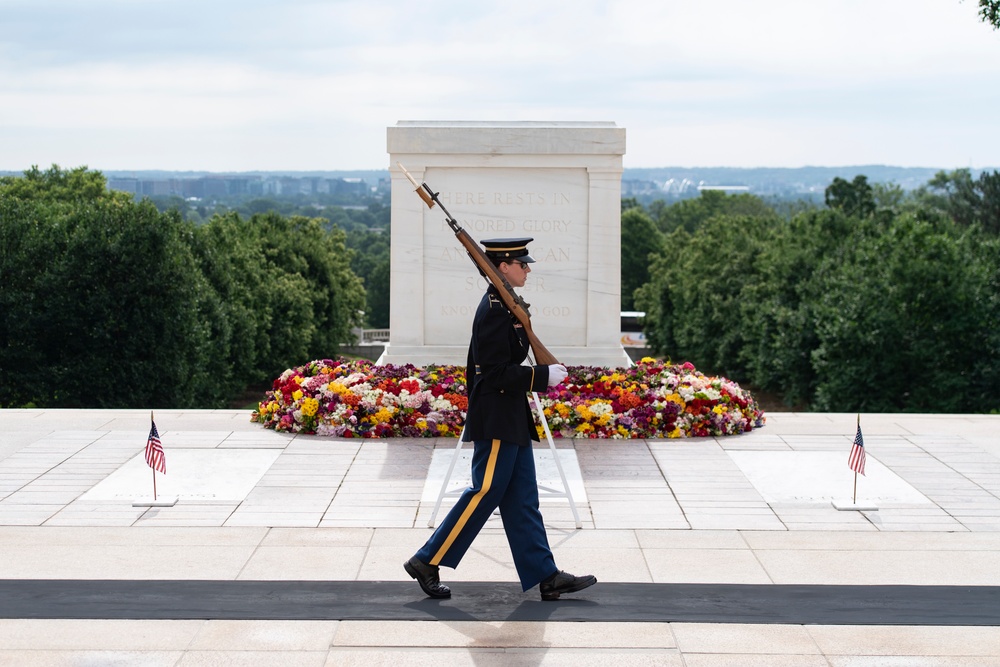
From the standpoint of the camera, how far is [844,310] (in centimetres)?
3156

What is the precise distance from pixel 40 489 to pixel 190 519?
5.01ft

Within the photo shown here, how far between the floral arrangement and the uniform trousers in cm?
416

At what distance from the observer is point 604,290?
12656mm

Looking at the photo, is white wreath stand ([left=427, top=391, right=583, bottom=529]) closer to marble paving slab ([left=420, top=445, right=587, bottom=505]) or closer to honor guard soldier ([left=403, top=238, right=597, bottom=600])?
marble paving slab ([left=420, top=445, right=587, bottom=505])

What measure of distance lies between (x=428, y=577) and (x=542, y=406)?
4494 mm

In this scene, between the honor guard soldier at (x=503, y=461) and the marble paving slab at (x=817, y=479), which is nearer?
the honor guard soldier at (x=503, y=461)

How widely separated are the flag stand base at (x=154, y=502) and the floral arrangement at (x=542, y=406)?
2.50 m

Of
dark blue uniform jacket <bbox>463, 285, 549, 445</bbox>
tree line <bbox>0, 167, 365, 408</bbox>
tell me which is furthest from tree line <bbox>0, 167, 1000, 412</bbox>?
dark blue uniform jacket <bbox>463, 285, 549, 445</bbox>

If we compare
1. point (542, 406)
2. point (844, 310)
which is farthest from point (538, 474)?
point (844, 310)

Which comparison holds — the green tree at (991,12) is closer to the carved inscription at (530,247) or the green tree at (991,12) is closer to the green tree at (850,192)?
the carved inscription at (530,247)

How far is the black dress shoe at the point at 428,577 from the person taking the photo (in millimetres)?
6883

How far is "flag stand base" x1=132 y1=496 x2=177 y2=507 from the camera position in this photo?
8828 millimetres

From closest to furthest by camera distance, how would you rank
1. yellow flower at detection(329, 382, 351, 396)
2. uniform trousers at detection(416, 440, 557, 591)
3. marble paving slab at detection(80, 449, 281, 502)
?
uniform trousers at detection(416, 440, 557, 591), marble paving slab at detection(80, 449, 281, 502), yellow flower at detection(329, 382, 351, 396)

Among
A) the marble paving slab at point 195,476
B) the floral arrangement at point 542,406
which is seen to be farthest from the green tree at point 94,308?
the marble paving slab at point 195,476
